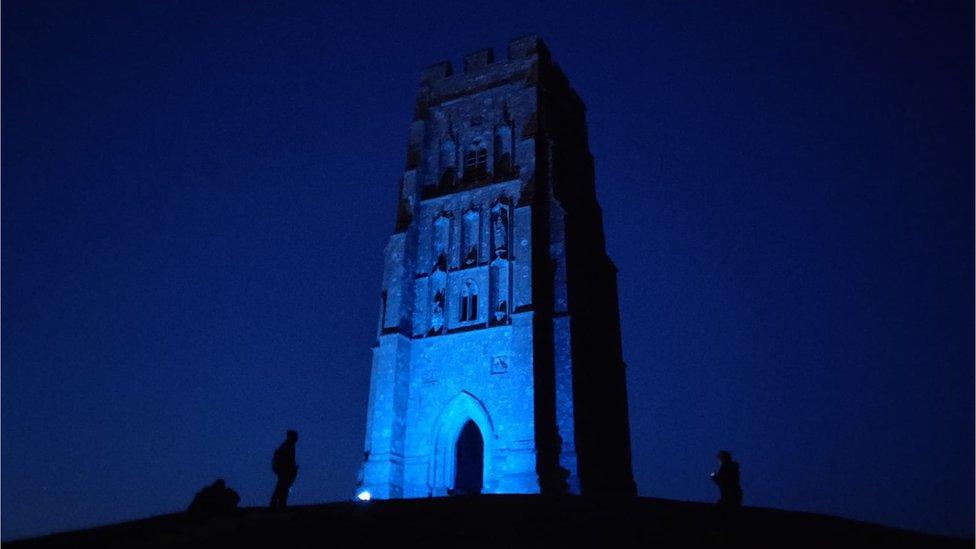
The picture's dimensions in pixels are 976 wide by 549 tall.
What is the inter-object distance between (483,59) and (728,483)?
25960 millimetres

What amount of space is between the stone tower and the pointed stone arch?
0.05 metres


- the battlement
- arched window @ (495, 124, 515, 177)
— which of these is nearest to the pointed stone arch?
arched window @ (495, 124, 515, 177)

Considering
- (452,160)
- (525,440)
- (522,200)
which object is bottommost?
(525,440)

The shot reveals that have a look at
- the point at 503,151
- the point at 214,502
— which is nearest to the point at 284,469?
the point at 214,502

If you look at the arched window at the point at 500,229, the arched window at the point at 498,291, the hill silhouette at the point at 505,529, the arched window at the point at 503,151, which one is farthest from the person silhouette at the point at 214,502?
the arched window at the point at 503,151

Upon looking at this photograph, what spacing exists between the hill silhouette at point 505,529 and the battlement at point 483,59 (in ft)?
81.1

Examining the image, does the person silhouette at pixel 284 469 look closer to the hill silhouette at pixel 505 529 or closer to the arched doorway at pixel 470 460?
the hill silhouette at pixel 505 529

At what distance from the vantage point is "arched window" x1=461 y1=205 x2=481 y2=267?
29.8m

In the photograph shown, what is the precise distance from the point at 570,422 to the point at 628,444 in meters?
7.75

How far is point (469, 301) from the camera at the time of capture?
28797 mm

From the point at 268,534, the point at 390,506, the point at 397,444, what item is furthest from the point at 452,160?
the point at 268,534

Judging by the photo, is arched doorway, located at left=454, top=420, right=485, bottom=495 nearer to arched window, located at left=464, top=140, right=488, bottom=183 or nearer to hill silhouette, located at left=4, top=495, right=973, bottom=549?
arched window, located at left=464, top=140, right=488, bottom=183

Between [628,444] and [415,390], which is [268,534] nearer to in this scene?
[415,390]

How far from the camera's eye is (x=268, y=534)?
40.3ft
